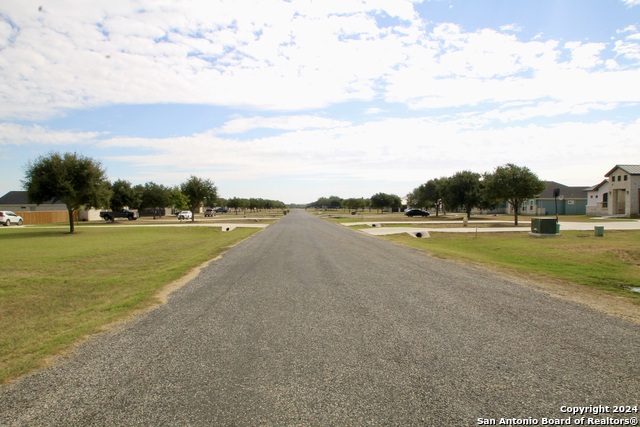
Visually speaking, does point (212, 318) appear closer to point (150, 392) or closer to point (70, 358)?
point (70, 358)

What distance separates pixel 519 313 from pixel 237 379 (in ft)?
18.3

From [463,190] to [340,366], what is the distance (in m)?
66.6

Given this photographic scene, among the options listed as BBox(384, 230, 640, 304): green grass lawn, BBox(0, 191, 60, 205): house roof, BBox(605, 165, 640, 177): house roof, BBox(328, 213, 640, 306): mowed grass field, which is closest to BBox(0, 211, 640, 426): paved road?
BBox(328, 213, 640, 306): mowed grass field

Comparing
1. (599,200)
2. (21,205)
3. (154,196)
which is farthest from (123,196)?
(599,200)

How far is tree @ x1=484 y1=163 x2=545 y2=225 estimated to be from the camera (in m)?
48.2

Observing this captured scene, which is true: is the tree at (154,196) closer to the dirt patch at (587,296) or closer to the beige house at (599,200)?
the beige house at (599,200)

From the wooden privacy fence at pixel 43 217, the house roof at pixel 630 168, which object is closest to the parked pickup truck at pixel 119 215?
the wooden privacy fence at pixel 43 217

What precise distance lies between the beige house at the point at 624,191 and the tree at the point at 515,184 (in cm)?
1646

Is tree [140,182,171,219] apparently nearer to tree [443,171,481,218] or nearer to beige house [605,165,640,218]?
tree [443,171,481,218]

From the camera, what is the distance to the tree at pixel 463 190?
66250 mm

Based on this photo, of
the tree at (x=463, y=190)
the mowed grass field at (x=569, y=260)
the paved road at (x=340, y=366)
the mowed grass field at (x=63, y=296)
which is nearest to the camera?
the paved road at (x=340, y=366)

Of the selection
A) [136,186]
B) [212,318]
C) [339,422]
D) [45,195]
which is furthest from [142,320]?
[136,186]

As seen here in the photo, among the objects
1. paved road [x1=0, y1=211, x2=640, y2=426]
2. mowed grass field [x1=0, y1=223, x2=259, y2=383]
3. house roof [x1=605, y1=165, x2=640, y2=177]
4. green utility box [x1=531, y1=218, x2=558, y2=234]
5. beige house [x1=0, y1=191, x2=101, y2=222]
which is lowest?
mowed grass field [x1=0, y1=223, x2=259, y2=383]

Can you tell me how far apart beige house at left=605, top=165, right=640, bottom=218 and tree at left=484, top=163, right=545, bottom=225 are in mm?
16459
